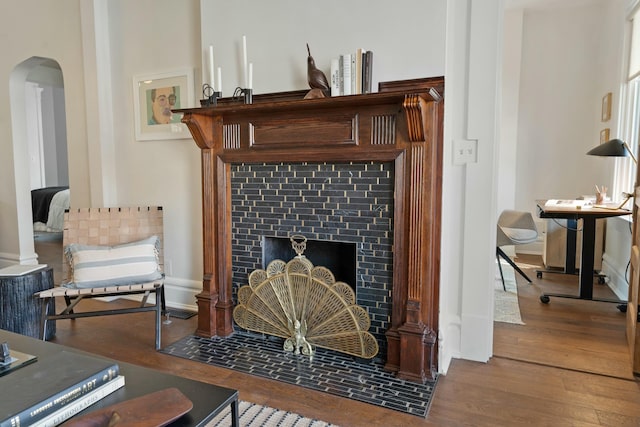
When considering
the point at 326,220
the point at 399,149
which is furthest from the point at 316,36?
the point at 326,220

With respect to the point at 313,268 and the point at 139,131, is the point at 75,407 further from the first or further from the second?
the point at 139,131

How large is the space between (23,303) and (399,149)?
8.13 feet

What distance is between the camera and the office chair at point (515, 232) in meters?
3.85

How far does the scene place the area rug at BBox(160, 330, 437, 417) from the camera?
79.7 inches

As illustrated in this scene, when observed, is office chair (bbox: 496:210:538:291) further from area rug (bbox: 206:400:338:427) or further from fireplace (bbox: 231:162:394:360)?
area rug (bbox: 206:400:338:427)

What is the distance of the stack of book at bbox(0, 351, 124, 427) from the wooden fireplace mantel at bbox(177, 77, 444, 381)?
141 cm

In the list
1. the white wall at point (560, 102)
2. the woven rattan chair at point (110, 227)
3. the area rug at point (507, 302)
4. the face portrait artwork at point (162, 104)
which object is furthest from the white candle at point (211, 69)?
the white wall at point (560, 102)

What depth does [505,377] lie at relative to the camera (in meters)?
2.22

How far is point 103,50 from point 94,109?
0.46 metres

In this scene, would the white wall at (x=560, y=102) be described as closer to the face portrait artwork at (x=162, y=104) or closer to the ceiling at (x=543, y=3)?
the ceiling at (x=543, y=3)

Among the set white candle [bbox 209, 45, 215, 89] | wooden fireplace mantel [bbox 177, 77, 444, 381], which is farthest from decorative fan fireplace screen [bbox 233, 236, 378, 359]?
white candle [bbox 209, 45, 215, 89]

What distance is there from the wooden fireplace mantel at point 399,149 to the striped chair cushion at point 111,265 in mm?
932

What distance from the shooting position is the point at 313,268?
2.39m

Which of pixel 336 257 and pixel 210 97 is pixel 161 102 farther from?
pixel 336 257
